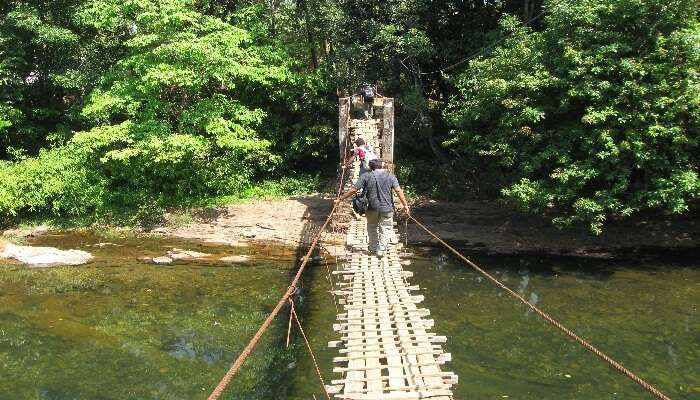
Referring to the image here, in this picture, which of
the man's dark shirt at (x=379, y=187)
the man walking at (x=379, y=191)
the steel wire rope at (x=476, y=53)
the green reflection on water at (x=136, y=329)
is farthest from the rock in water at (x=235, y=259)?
the steel wire rope at (x=476, y=53)

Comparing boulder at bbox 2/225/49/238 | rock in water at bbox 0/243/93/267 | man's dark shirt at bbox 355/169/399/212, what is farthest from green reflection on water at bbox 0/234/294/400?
boulder at bbox 2/225/49/238

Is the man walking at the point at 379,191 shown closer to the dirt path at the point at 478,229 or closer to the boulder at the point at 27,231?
the dirt path at the point at 478,229

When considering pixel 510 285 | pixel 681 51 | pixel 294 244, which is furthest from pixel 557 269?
pixel 294 244

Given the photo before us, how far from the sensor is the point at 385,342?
5.03m

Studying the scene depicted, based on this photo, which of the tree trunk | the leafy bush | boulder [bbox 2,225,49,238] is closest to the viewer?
the leafy bush

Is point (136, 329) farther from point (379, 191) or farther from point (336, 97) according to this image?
point (336, 97)

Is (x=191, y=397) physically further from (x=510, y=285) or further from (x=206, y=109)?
(x=206, y=109)

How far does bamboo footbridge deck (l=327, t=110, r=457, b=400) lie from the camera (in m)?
4.16

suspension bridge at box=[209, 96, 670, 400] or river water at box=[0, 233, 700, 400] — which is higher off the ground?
suspension bridge at box=[209, 96, 670, 400]

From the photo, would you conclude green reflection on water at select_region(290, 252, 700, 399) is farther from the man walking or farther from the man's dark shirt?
the man's dark shirt

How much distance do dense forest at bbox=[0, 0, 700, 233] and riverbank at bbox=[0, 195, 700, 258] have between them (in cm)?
65

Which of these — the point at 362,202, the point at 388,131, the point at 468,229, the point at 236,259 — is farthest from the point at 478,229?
the point at 362,202

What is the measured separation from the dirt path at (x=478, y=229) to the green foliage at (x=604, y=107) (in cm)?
126

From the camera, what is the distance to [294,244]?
13.0 m
